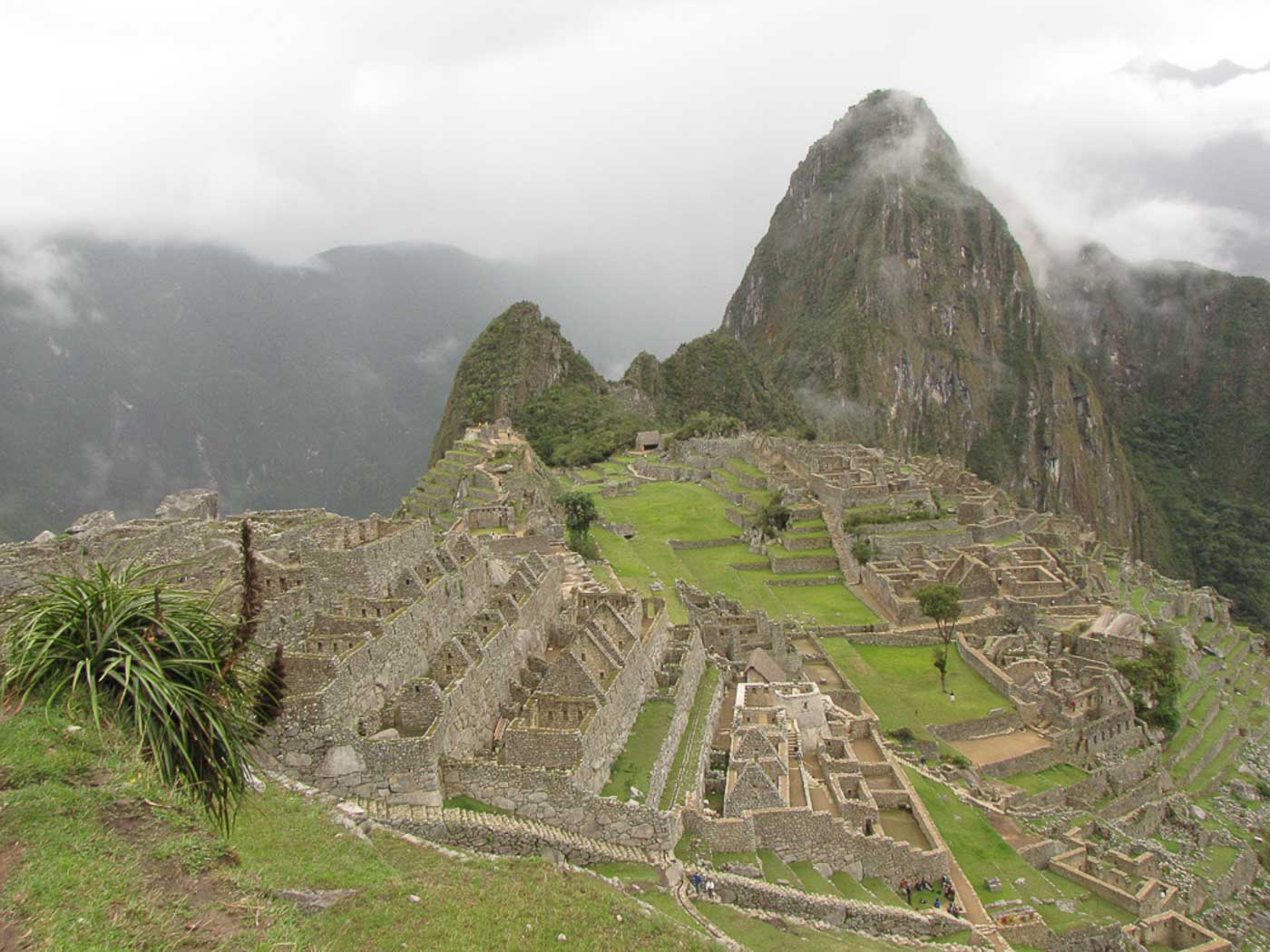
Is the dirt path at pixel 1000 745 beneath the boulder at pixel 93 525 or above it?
beneath

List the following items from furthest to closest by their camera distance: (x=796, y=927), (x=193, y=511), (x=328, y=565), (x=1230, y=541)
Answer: (x=1230, y=541)
(x=193, y=511)
(x=328, y=565)
(x=796, y=927)

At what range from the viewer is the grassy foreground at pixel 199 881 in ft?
22.8

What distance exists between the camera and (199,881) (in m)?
7.79

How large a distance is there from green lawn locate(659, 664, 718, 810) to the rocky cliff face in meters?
69.0

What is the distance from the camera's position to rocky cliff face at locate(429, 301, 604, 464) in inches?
3698

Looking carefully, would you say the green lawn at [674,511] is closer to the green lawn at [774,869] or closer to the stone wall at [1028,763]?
the stone wall at [1028,763]

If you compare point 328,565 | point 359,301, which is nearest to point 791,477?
point 359,301

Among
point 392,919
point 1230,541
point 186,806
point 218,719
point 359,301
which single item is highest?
point 359,301

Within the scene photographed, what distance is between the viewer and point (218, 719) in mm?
8531

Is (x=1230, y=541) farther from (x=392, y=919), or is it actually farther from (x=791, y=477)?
(x=392, y=919)

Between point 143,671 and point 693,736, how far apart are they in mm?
13795

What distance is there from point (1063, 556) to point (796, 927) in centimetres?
4256

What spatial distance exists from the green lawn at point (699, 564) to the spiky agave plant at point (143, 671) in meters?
21.2

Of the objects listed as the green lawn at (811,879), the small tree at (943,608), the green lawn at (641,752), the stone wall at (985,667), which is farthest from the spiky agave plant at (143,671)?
the small tree at (943,608)
